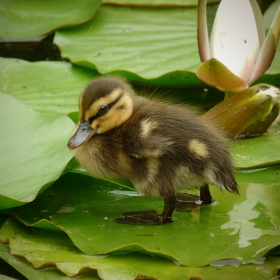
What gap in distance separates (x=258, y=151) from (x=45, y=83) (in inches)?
40.4

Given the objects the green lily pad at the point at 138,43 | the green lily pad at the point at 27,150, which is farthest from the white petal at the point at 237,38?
the green lily pad at the point at 27,150

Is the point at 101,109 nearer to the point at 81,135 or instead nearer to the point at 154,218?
the point at 81,135

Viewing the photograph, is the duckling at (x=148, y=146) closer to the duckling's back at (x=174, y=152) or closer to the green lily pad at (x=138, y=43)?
the duckling's back at (x=174, y=152)

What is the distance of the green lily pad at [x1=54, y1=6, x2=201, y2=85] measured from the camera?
2.91 m

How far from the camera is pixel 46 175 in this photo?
213 centimetres

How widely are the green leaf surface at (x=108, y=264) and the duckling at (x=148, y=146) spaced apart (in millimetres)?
213

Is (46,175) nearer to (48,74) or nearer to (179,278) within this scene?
(179,278)

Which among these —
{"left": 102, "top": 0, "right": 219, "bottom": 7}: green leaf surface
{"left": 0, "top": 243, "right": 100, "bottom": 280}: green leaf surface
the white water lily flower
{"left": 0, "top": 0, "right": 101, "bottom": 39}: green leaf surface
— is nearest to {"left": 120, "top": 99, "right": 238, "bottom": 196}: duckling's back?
{"left": 0, "top": 243, "right": 100, "bottom": 280}: green leaf surface

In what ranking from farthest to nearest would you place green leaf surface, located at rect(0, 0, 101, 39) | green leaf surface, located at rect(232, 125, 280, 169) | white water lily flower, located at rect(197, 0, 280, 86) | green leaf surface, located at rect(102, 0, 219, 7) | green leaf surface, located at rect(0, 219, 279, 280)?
green leaf surface, located at rect(102, 0, 219, 7)
green leaf surface, located at rect(0, 0, 101, 39)
white water lily flower, located at rect(197, 0, 280, 86)
green leaf surface, located at rect(232, 125, 280, 169)
green leaf surface, located at rect(0, 219, 279, 280)

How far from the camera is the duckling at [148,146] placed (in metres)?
2.04

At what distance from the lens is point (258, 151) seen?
2.47 m

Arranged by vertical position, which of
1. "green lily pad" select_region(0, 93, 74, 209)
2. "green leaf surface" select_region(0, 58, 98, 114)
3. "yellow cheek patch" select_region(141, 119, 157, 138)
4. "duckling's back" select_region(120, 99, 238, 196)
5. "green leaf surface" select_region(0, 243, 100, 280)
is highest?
"yellow cheek patch" select_region(141, 119, 157, 138)

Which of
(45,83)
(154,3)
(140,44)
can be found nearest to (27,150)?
(45,83)

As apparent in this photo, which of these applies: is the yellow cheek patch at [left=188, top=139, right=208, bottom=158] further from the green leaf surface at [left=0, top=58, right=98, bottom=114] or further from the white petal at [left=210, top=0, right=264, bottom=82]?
the green leaf surface at [left=0, top=58, right=98, bottom=114]
